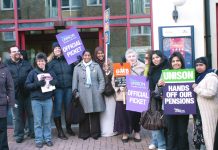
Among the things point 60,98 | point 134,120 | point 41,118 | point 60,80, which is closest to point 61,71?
point 60,80

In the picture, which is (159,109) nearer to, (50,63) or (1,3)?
(50,63)

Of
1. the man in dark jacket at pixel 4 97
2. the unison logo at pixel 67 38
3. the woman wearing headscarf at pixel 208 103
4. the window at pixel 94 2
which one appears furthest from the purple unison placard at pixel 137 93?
the window at pixel 94 2

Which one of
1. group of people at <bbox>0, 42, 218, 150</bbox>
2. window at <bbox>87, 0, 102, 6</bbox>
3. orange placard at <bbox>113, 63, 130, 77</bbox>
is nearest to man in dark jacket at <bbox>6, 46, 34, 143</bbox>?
group of people at <bbox>0, 42, 218, 150</bbox>

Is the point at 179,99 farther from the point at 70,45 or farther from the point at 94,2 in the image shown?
the point at 94,2

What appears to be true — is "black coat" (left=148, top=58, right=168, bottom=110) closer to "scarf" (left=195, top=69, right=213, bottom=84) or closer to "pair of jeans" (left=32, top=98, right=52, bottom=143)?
"scarf" (left=195, top=69, right=213, bottom=84)

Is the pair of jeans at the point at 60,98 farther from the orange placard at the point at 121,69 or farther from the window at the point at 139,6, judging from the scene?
the window at the point at 139,6

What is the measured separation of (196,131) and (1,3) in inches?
228

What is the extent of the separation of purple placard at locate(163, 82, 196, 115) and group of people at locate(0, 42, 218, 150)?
0.18 m

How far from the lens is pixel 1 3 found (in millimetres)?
10070

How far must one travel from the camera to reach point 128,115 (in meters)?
8.10

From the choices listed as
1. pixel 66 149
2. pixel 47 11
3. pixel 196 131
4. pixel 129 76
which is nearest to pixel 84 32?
pixel 47 11

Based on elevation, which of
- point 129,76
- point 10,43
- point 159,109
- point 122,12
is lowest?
point 159,109

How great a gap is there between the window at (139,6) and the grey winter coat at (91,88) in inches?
85.5

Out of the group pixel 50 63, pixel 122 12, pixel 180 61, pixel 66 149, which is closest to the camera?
pixel 180 61
